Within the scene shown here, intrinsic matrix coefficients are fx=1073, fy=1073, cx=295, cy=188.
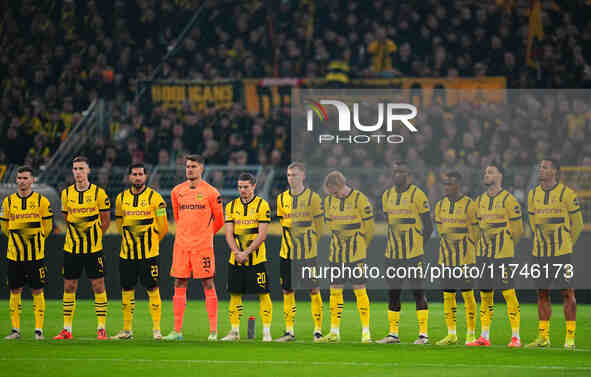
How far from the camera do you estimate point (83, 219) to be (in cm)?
1289

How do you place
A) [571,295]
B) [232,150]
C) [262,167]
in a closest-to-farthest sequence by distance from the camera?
[571,295], [262,167], [232,150]

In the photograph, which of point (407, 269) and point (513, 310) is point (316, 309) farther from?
point (513, 310)

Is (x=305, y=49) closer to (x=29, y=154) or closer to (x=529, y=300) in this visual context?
(x=29, y=154)

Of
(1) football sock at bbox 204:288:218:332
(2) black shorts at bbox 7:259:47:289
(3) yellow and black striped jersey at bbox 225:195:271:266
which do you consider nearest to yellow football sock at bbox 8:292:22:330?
(2) black shorts at bbox 7:259:47:289

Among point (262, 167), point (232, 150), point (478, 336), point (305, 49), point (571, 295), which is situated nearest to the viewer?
point (571, 295)

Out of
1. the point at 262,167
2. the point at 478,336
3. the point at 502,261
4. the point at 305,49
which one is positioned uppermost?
the point at 305,49

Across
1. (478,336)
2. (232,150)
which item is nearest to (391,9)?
(232,150)

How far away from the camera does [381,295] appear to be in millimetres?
18406

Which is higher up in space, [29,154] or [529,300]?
[29,154]

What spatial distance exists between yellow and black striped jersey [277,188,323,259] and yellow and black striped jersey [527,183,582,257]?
8.54 ft

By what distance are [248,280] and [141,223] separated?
1.46m

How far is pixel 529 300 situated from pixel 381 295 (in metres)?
2.48

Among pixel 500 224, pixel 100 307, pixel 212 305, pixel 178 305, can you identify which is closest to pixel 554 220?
pixel 500 224

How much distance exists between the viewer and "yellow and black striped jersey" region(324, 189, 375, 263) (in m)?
12.9
